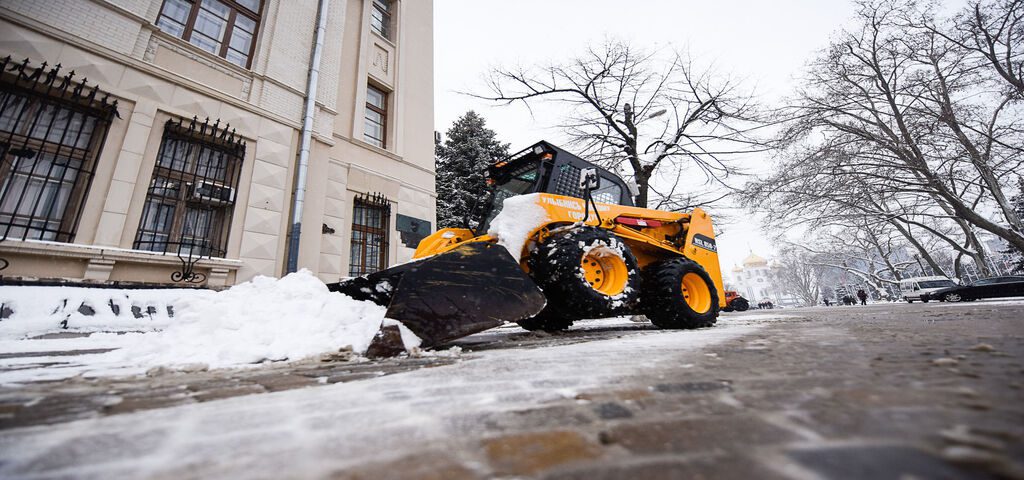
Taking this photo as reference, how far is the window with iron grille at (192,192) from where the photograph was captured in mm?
5516

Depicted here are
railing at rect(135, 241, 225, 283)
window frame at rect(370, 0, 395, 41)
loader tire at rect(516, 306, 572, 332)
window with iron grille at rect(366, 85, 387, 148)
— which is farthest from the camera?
window frame at rect(370, 0, 395, 41)

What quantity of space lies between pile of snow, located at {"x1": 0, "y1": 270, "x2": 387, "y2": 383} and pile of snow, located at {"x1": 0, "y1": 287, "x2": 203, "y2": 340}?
767mm

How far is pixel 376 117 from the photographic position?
31.7 ft

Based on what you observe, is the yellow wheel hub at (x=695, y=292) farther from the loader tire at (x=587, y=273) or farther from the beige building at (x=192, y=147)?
the beige building at (x=192, y=147)

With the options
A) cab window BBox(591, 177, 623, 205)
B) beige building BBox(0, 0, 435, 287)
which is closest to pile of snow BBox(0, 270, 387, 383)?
beige building BBox(0, 0, 435, 287)

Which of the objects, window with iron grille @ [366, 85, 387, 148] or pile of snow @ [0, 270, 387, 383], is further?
window with iron grille @ [366, 85, 387, 148]

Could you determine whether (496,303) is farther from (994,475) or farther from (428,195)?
(428,195)

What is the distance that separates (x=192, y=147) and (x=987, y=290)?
88.7ft

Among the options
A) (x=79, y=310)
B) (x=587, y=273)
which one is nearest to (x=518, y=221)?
(x=587, y=273)

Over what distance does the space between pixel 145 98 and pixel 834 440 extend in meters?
8.37

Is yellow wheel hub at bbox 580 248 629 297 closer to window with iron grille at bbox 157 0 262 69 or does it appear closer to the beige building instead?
the beige building

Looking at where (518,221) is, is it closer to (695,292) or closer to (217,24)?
(695,292)

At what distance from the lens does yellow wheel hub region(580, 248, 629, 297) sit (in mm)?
3941

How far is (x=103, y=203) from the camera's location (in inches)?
195
